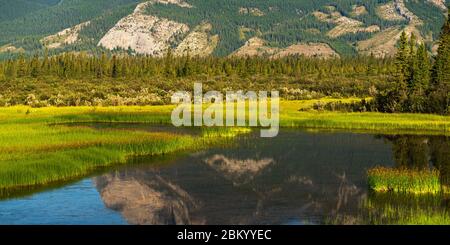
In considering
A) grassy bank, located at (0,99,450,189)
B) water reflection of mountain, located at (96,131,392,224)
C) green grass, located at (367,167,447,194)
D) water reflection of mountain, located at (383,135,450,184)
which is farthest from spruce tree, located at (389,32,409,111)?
green grass, located at (367,167,447,194)

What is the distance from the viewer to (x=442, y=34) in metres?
98.9

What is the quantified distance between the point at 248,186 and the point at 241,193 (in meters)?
2.08

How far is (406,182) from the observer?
110 ft

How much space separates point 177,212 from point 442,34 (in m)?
79.5

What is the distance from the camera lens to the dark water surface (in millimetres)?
28547

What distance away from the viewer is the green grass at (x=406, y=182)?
3344cm

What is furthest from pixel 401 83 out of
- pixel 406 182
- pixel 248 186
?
pixel 248 186

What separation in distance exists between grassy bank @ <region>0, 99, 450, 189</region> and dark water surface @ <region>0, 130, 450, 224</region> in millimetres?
1954

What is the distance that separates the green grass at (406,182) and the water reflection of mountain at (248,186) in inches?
37.1

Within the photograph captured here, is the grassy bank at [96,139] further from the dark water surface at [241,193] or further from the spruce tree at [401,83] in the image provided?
the spruce tree at [401,83]

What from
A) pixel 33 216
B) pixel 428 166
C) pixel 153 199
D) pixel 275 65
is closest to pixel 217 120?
pixel 428 166

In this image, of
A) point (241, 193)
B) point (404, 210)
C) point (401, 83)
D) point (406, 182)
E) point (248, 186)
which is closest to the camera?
point (404, 210)

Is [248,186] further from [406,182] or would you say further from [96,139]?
[96,139]
